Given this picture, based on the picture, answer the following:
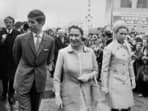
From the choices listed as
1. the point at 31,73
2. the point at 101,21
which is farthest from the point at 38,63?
the point at 101,21

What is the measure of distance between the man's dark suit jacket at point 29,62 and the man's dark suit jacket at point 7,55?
7.95ft

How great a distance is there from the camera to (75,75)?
4121mm

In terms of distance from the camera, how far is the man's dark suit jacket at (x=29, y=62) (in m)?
4.64

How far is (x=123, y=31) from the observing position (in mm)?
5152

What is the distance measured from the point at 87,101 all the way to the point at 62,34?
5.29 m

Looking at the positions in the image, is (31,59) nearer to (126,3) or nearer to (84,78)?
(84,78)

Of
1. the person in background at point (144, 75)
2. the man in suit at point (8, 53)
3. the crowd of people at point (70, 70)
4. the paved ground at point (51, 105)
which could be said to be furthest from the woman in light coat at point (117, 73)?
the person in background at point (144, 75)

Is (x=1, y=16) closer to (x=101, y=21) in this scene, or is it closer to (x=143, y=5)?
A: (x=101, y=21)

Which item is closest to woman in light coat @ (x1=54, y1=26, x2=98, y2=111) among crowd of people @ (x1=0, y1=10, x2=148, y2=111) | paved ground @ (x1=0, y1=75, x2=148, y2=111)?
crowd of people @ (x1=0, y1=10, x2=148, y2=111)

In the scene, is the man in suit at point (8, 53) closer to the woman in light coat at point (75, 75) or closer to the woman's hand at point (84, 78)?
the woman in light coat at point (75, 75)

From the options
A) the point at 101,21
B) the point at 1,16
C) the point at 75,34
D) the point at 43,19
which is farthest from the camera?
the point at 101,21

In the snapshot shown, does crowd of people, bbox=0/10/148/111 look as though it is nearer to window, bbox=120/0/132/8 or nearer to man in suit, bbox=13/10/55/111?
man in suit, bbox=13/10/55/111

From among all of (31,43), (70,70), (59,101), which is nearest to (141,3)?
(31,43)

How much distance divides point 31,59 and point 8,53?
9.40 feet
